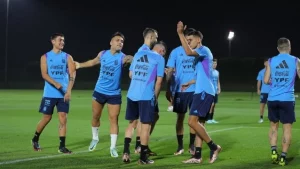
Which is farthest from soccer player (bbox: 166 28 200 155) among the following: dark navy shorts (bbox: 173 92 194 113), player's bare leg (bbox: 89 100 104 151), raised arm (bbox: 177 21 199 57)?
raised arm (bbox: 177 21 199 57)

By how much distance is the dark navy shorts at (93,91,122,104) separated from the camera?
1029 cm

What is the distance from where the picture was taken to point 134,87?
9.23 m

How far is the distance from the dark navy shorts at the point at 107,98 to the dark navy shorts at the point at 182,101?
3.78 ft

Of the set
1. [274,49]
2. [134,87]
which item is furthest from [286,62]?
[274,49]

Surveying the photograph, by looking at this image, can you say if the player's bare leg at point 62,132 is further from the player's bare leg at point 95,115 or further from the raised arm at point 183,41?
the raised arm at point 183,41

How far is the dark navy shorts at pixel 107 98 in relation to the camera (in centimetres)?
1029

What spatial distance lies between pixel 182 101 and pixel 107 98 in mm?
1495

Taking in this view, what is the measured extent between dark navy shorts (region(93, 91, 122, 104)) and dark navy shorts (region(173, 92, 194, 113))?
115 cm

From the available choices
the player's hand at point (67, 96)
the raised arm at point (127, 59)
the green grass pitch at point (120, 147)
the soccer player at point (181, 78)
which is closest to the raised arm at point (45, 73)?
the player's hand at point (67, 96)

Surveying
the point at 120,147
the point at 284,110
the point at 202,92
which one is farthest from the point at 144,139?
the point at 284,110

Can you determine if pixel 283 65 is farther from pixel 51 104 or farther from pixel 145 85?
pixel 51 104

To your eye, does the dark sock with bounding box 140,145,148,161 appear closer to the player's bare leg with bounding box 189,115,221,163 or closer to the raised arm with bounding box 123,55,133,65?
the player's bare leg with bounding box 189,115,221,163

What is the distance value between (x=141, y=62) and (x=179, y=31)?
0.87m

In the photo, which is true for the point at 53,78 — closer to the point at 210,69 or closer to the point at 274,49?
the point at 210,69
